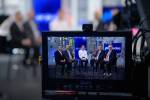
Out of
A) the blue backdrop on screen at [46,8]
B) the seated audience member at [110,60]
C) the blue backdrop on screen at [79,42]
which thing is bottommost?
the seated audience member at [110,60]

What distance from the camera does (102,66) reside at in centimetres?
221

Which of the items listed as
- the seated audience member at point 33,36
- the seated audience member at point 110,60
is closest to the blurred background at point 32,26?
the seated audience member at point 33,36

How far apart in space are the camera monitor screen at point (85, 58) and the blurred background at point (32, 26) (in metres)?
0.82

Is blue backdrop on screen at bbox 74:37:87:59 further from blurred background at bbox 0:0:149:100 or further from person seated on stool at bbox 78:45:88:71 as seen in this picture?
blurred background at bbox 0:0:149:100

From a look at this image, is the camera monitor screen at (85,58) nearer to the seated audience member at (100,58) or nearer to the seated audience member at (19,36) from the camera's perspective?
the seated audience member at (100,58)

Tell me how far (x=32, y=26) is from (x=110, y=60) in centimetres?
609

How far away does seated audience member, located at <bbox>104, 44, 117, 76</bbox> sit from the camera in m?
2.20

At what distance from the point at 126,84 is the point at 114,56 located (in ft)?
0.51

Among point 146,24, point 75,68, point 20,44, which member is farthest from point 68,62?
point 20,44

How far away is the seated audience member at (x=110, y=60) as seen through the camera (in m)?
2.20

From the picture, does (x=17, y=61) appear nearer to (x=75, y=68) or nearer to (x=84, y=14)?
(x=84, y=14)

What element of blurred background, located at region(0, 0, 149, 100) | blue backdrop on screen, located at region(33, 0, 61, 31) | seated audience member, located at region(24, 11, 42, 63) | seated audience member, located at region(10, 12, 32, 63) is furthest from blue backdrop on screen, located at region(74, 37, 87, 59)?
blue backdrop on screen, located at region(33, 0, 61, 31)

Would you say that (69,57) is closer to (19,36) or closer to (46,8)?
(19,36)

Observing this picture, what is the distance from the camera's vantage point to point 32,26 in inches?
323
